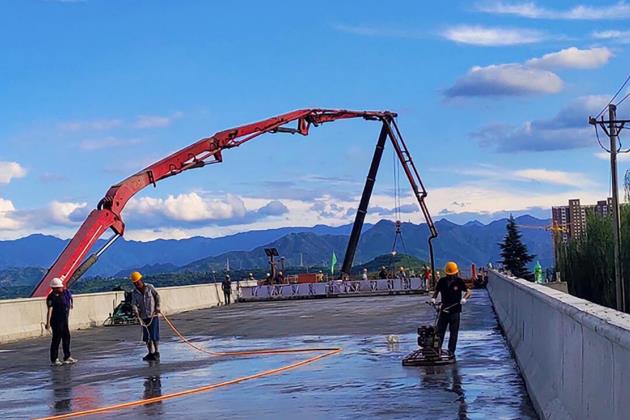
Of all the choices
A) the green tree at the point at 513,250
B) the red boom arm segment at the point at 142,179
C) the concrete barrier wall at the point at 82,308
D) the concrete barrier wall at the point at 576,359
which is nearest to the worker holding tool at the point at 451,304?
the concrete barrier wall at the point at 576,359

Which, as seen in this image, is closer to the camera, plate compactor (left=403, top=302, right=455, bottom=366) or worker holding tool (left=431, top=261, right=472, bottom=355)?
plate compactor (left=403, top=302, right=455, bottom=366)

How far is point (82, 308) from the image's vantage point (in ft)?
109

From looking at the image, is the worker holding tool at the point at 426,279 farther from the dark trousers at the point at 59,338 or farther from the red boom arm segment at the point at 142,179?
the dark trousers at the point at 59,338

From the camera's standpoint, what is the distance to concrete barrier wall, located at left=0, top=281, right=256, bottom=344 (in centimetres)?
2864

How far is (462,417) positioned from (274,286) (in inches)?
1732

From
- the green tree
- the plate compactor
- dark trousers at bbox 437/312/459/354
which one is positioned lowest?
the plate compactor

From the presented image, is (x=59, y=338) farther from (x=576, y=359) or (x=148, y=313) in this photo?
(x=576, y=359)

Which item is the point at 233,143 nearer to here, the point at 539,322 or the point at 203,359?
the point at 203,359

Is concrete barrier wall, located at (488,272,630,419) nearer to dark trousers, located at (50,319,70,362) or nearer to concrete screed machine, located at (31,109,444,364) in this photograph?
dark trousers, located at (50,319,70,362)

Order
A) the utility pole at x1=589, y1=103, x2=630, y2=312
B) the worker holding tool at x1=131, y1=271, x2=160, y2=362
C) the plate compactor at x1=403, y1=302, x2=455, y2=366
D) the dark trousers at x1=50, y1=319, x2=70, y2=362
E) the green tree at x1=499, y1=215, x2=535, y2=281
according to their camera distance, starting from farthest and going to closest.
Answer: the green tree at x1=499, y1=215, x2=535, y2=281
the utility pole at x1=589, y1=103, x2=630, y2=312
the dark trousers at x1=50, y1=319, x2=70, y2=362
the worker holding tool at x1=131, y1=271, x2=160, y2=362
the plate compactor at x1=403, y1=302, x2=455, y2=366

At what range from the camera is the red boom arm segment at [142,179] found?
34.9 metres

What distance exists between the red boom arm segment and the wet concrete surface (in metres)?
7.09

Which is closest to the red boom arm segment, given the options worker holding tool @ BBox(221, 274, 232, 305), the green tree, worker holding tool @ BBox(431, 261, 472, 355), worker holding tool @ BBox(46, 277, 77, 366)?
worker holding tool @ BBox(221, 274, 232, 305)

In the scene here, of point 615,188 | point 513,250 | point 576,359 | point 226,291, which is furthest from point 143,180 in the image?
point 513,250
